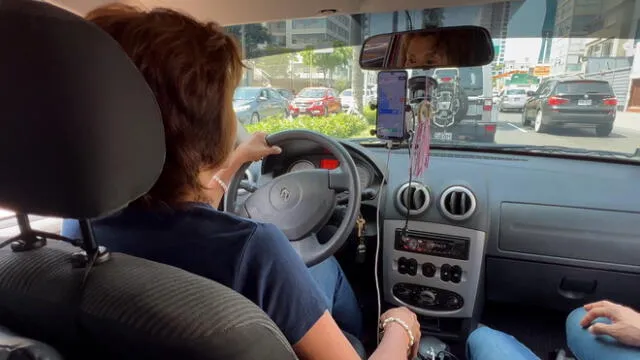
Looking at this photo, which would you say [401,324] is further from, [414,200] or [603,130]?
[603,130]

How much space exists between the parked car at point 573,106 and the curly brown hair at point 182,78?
212cm

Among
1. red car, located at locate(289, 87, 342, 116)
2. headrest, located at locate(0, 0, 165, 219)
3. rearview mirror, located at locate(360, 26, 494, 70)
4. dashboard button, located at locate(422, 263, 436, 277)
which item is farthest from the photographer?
red car, located at locate(289, 87, 342, 116)

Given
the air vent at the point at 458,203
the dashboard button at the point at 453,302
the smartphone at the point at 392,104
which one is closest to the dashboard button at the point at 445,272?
the dashboard button at the point at 453,302

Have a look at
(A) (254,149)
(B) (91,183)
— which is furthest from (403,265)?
(B) (91,183)

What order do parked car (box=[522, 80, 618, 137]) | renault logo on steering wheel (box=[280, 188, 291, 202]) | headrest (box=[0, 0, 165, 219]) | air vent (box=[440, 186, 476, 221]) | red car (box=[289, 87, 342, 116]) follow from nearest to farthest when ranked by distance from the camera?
headrest (box=[0, 0, 165, 219]), renault logo on steering wheel (box=[280, 188, 291, 202]), air vent (box=[440, 186, 476, 221]), parked car (box=[522, 80, 618, 137]), red car (box=[289, 87, 342, 116])

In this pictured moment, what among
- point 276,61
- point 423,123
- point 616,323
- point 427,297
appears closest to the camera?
point 616,323

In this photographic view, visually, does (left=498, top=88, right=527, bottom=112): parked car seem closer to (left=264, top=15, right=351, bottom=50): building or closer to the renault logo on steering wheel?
(left=264, top=15, right=351, bottom=50): building

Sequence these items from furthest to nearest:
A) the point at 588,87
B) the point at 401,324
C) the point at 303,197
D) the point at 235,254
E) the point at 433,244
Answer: the point at 588,87, the point at 433,244, the point at 303,197, the point at 401,324, the point at 235,254

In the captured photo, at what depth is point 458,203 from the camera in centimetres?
228

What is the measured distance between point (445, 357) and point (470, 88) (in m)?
1.43

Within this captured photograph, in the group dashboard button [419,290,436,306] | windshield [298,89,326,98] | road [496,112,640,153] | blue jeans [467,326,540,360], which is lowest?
dashboard button [419,290,436,306]

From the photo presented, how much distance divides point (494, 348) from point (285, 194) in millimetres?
1006

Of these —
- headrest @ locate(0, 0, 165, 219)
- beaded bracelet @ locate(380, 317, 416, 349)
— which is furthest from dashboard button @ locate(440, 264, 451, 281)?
headrest @ locate(0, 0, 165, 219)

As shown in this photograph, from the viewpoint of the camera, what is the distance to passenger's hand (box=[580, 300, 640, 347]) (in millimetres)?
1725
